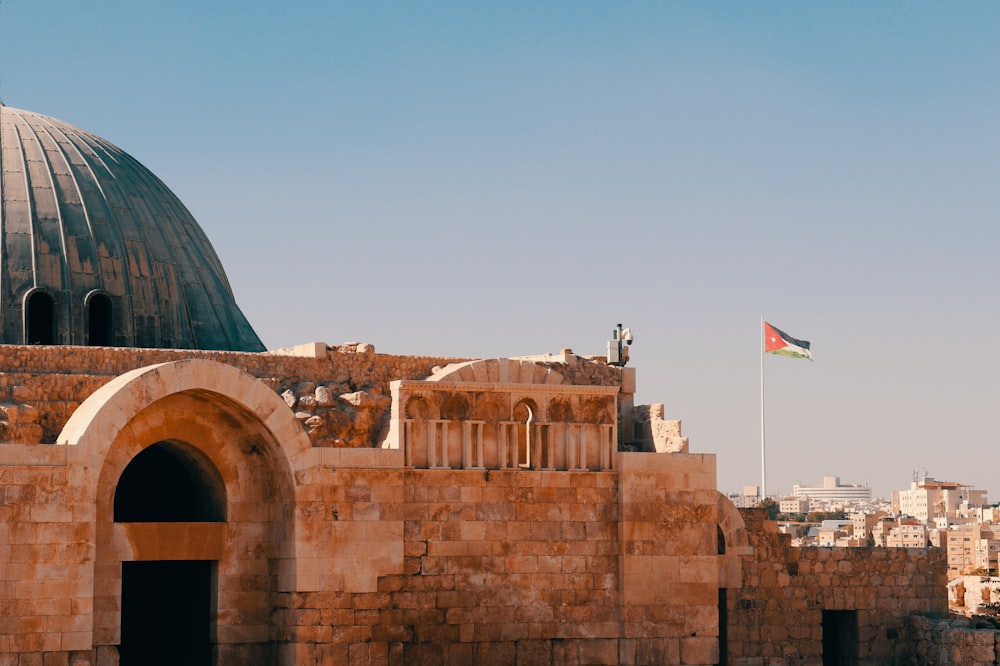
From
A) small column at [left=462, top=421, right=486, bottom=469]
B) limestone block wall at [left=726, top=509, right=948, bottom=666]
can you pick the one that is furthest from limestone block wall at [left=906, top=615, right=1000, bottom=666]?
small column at [left=462, top=421, right=486, bottom=469]

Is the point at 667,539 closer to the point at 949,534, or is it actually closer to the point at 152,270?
→ the point at 152,270

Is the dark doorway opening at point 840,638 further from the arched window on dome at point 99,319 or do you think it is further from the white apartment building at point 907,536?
the white apartment building at point 907,536

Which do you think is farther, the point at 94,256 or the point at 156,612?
the point at 94,256

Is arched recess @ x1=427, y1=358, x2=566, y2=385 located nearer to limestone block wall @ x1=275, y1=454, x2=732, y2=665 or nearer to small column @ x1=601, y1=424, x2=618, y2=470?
small column @ x1=601, y1=424, x2=618, y2=470

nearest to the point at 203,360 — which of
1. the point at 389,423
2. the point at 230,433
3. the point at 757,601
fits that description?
the point at 230,433

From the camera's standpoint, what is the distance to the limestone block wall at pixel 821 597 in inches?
1165

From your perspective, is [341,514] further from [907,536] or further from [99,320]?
[907,536]

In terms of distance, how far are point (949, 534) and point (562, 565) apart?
85.6 meters

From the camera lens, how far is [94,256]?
2900cm

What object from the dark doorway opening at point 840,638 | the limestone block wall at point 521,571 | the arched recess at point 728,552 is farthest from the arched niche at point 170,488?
the dark doorway opening at point 840,638

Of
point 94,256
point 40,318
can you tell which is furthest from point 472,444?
point 40,318

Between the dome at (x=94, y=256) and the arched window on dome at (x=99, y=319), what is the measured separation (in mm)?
16

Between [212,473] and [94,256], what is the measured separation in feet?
17.5

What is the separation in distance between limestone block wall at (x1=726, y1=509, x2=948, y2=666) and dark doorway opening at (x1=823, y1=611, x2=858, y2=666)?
0.04 meters
